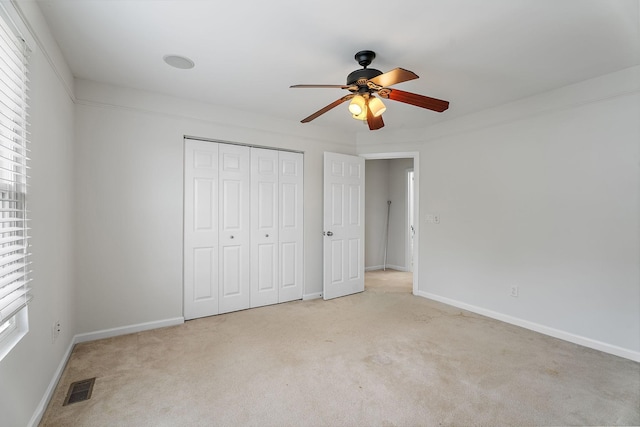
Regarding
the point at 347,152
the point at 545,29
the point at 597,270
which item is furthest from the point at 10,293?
the point at 597,270

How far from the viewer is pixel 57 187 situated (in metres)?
2.27

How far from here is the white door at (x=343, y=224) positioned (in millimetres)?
4195

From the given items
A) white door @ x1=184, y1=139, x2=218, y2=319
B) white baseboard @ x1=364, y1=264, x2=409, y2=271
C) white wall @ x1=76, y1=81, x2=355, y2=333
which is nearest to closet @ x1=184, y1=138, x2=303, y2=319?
white door @ x1=184, y1=139, x2=218, y2=319

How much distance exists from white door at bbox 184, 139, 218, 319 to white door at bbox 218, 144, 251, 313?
0.07 metres

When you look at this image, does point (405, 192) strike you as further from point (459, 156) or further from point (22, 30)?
point (22, 30)

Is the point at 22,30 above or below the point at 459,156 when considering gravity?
above

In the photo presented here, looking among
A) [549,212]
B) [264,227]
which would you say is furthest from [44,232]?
[549,212]

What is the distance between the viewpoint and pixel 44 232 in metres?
2.00

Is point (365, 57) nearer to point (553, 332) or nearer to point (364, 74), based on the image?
point (364, 74)

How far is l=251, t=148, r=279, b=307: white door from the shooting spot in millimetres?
3797

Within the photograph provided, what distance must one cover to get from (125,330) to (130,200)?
131 cm

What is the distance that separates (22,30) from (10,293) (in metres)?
1.41

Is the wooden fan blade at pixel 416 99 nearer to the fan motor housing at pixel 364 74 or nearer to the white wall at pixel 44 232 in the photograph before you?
the fan motor housing at pixel 364 74

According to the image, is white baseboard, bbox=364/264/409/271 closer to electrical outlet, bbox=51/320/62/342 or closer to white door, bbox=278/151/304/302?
white door, bbox=278/151/304/302
